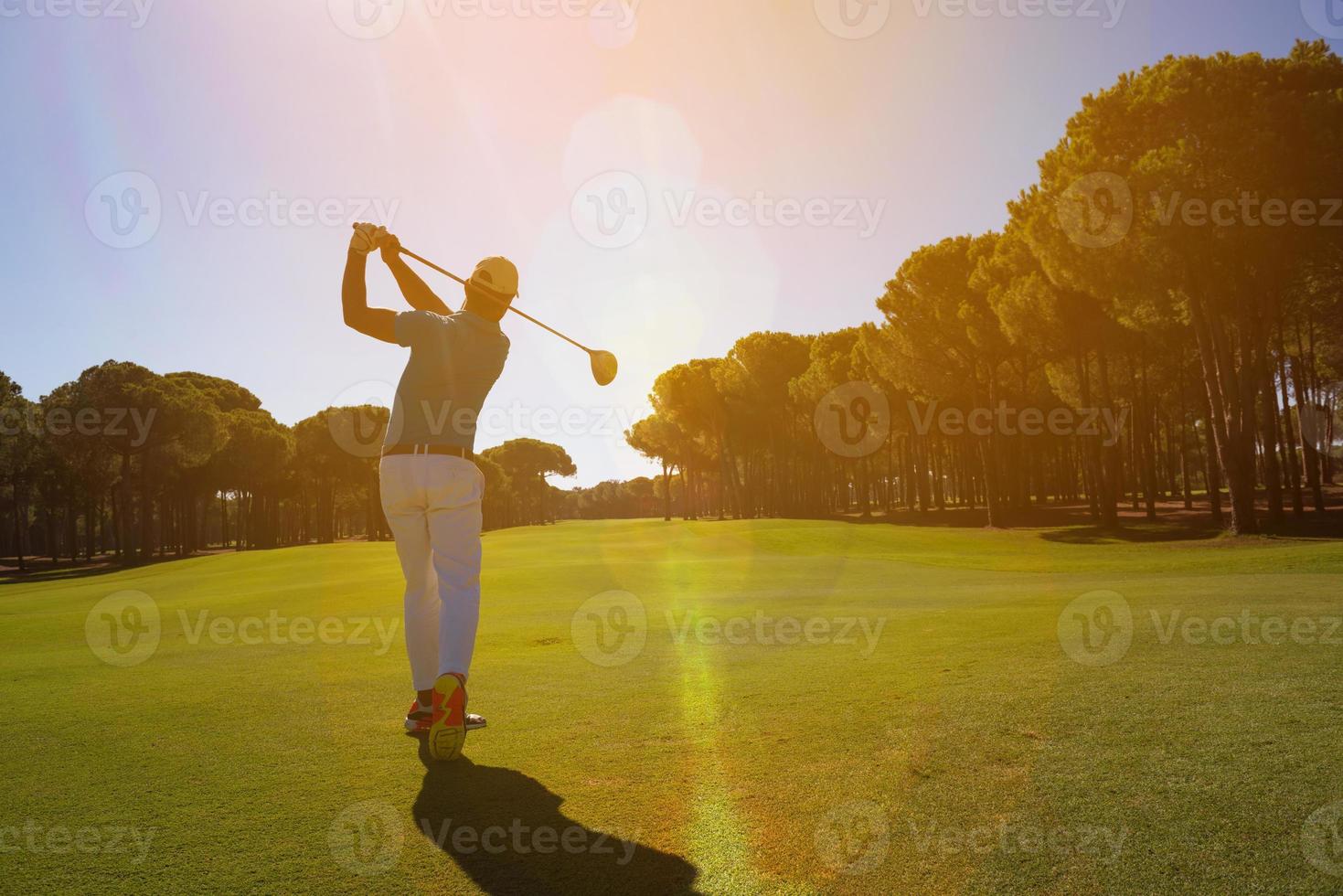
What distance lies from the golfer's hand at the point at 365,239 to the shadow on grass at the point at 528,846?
3.29 m

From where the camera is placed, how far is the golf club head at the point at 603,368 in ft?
26.3

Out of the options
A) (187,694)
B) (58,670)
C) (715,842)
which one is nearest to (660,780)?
(715,842)

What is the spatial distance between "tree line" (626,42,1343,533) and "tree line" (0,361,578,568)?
30.9 m

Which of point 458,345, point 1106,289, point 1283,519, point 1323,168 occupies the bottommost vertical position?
point 1283,519

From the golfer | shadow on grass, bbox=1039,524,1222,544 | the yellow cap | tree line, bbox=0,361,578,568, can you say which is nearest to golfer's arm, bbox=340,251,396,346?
the golfer

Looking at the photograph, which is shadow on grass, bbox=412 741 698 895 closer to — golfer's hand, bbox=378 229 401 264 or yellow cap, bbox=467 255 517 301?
yellow cap, bbox=467 255 517 301

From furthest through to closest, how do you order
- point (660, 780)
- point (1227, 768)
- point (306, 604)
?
point (306, 604) < point (660, 780) < point (1227, 768)

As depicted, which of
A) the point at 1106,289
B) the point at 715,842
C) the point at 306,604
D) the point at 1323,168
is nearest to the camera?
the point at 715,842

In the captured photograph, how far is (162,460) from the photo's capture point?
49.0 m

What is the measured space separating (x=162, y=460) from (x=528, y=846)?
184ft

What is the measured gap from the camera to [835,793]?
3062 mm

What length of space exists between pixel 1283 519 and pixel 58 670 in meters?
33.6

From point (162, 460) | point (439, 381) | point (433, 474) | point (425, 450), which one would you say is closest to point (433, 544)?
point (433, 474)

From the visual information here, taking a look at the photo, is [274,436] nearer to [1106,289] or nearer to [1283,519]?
[1106,289]
